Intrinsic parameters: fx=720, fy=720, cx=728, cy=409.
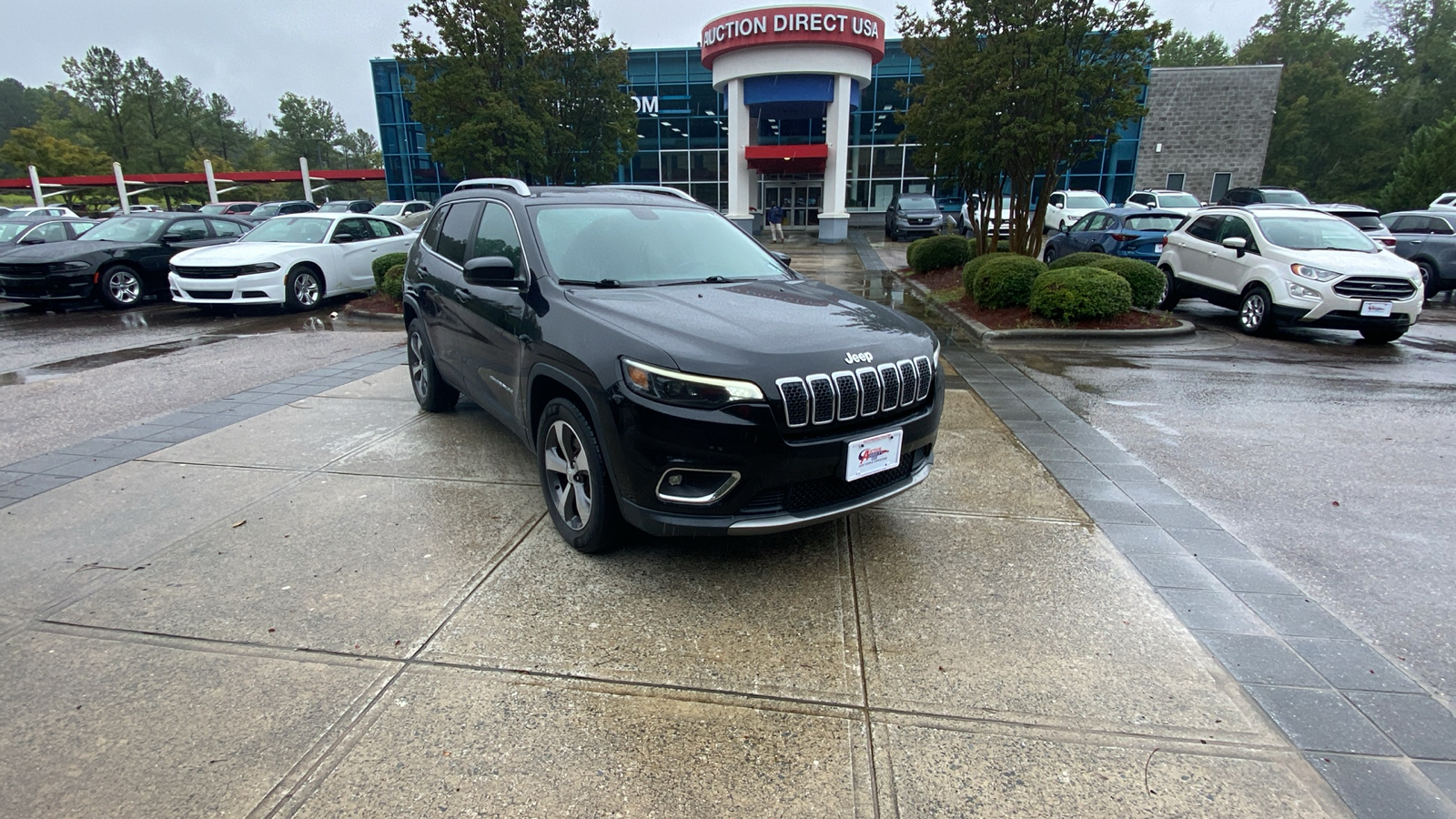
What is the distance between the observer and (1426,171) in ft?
99.6

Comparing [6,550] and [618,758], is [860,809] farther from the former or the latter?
[6,550]

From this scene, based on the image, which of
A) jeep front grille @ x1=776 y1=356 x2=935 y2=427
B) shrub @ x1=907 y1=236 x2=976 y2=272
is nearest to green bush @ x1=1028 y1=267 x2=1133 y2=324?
shrub @ x1=907 y1=236 x2=976 y2=272

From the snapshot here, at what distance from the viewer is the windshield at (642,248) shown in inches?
159

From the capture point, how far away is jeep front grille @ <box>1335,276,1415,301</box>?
8.96 meters

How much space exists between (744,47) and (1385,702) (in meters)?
29.7

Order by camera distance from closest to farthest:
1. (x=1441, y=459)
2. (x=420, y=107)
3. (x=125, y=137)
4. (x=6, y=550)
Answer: (x=6, y=550)
(x=1441, y=459)
(x=420, y=107)
(x=125, y=137)

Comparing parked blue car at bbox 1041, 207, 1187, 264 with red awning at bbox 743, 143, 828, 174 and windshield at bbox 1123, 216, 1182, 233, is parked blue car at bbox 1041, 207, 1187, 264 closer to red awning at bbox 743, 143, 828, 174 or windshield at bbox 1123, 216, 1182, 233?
windshield at bbox 1123, 216, 1182, 233

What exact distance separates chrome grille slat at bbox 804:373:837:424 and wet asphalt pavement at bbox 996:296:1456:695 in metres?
2.47

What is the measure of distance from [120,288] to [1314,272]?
18500 mm

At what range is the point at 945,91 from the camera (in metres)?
12.6

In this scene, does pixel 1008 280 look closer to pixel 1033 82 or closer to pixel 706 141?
pixel 1033 82

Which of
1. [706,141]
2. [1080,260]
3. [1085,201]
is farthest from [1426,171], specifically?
[706,141]

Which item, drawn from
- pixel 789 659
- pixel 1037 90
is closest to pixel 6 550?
pixel 789 659

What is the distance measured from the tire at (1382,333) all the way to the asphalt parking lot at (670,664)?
7.48m
